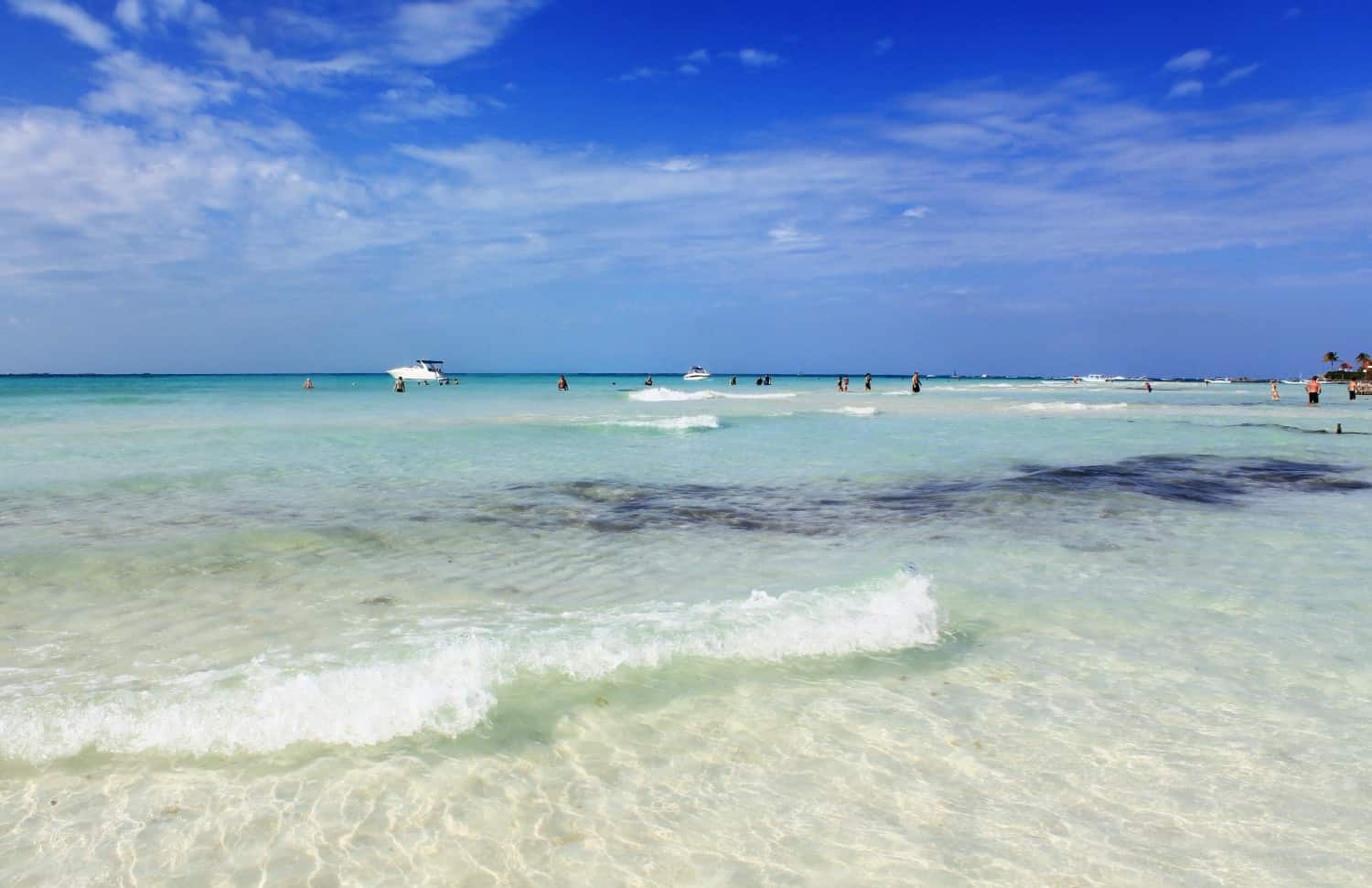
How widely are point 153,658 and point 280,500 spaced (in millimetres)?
8234

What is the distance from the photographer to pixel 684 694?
5680 mm

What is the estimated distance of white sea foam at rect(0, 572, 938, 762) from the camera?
4.95m

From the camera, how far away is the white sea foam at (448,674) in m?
4.95

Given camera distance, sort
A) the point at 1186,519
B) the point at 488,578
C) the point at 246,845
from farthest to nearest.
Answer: the point at 1186,519 < the point at 488,578 < the point at 246,845

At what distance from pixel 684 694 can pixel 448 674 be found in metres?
1.63

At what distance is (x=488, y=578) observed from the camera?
29.1 ft

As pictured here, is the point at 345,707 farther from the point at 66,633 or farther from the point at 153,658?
the point at 66,633

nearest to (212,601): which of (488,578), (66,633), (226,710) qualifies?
(66,633)

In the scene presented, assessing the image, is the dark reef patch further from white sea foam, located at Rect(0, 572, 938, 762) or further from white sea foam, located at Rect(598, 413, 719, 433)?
white sea foam, located at Rect(598, 413, 719, 433)

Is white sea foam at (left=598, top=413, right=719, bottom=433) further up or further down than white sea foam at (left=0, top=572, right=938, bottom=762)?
further up

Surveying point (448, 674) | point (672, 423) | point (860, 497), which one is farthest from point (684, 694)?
point (672, 423)

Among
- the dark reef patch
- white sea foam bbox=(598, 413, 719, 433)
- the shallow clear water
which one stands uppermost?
white sea foam bbox=(598, 413, 719, 433)

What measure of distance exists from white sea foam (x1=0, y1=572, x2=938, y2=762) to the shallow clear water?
0.03 metres

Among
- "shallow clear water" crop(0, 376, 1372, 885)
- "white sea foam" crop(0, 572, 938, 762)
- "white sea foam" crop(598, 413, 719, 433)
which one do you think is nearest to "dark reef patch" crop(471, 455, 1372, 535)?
"shallow clear water" crop(0, 376, 1372, 885)
